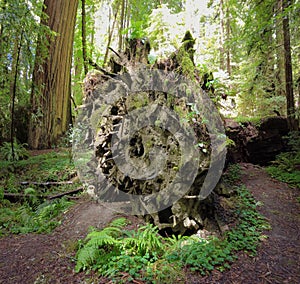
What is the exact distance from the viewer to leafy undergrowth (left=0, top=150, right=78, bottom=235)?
13.1 ft

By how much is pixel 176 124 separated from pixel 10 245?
131 inches

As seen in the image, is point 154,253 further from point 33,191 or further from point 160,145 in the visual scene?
point 33,191

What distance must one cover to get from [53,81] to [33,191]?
451cm

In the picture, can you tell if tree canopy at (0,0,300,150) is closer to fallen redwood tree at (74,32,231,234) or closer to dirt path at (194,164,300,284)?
fallen redwood tree at (74,32,231,234)

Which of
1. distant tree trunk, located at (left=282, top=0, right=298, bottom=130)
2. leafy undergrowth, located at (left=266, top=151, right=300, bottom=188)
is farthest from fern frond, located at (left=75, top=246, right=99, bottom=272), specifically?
distant tree trunk, located at (left=282, top=0, right=298, bottom=130)

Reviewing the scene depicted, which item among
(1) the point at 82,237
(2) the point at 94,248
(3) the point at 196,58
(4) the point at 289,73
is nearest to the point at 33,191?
(1) the point at 82,237

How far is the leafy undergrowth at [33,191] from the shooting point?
4.00 meters

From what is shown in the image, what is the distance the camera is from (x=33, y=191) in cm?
486

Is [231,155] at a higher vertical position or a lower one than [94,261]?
higher

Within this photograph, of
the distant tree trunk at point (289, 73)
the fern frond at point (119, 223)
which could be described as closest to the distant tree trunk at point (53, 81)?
the fern frond at point (119, 223)

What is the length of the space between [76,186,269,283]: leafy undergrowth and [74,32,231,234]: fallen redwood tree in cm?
45

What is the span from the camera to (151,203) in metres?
3.89

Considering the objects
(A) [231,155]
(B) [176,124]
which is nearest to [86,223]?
Answer: (B) [176,124]

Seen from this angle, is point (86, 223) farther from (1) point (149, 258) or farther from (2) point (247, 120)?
(2) point (247, 120)
